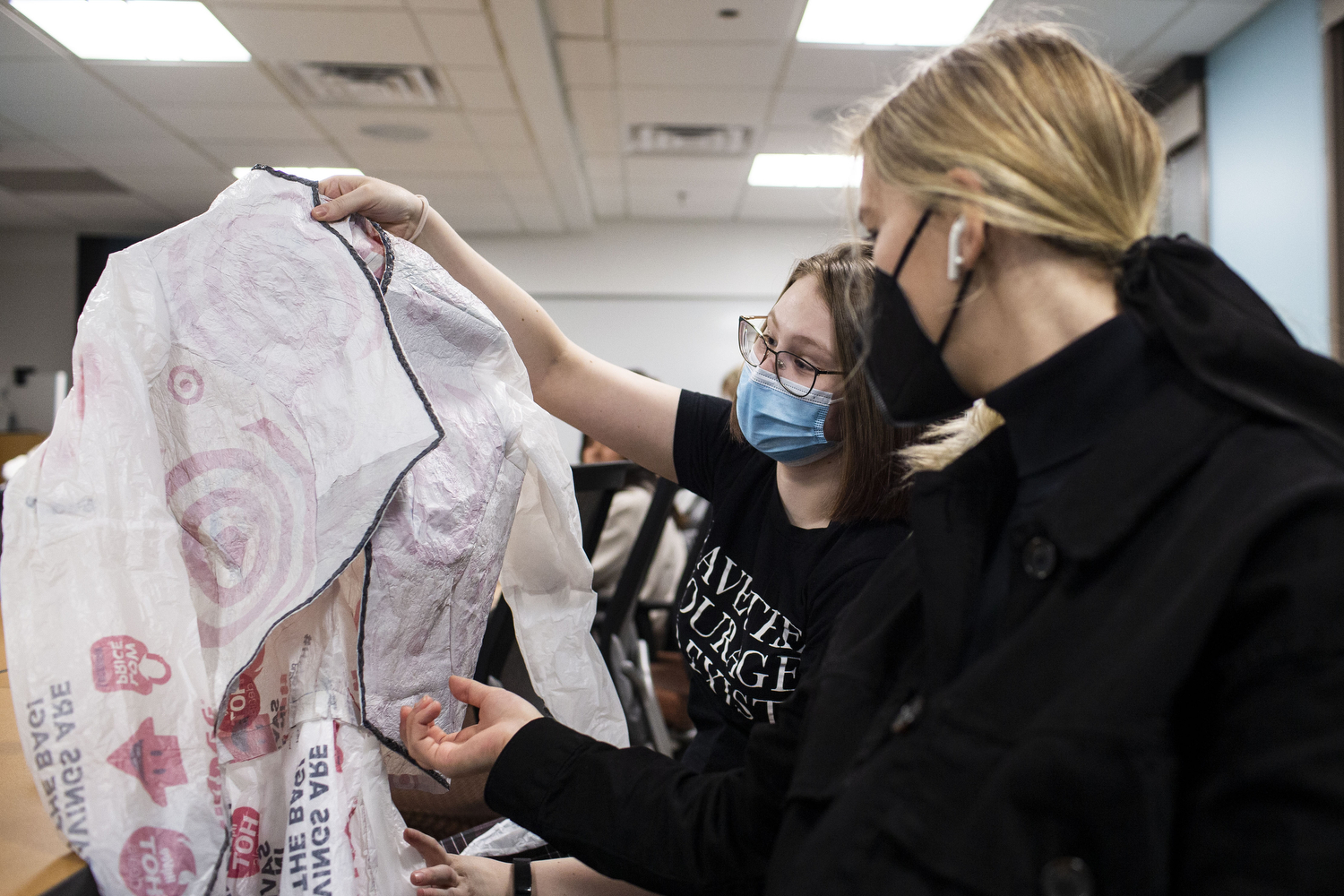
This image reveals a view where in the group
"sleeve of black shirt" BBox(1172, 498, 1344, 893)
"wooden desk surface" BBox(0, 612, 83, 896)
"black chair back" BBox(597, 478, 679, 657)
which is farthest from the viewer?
"black chair back" BBox(597, 478, 679, 657)

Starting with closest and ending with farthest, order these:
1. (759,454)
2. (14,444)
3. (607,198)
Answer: (759,454), (14,444), (607,198)

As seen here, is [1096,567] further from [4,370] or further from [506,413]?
[4,370]

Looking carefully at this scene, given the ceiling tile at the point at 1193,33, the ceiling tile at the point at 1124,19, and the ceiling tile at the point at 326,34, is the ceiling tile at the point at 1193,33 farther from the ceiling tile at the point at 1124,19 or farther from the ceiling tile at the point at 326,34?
the ceiling tile at the point at 326,34

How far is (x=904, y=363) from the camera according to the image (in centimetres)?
76

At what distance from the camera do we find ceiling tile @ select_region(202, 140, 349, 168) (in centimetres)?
457

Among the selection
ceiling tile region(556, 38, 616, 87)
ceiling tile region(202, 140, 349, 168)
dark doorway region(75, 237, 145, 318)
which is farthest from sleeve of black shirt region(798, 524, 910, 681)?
dark doorway region(75, 237, 145, 318)

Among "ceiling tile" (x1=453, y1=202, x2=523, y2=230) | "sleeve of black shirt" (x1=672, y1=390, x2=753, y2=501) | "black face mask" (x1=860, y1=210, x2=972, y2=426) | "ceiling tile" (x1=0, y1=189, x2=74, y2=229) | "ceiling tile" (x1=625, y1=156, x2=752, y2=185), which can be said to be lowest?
"sleeve of black shirt" (x1=672, y1=390, x2=753, y2=501)

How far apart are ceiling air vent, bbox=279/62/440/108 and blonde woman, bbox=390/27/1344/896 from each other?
11.4 ft

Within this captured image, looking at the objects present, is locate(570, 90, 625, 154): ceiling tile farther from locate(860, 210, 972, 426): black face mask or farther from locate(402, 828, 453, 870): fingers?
locate(402, 828, 453, 870): fingers

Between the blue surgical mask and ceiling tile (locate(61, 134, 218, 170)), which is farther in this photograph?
ceiling tile (locate(61, 134, 218, 170))

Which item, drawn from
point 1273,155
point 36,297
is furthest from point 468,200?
point 1273,155

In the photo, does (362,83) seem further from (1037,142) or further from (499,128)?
(1037,142)

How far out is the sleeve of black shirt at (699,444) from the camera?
1271 mm

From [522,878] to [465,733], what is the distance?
0.21 meters
